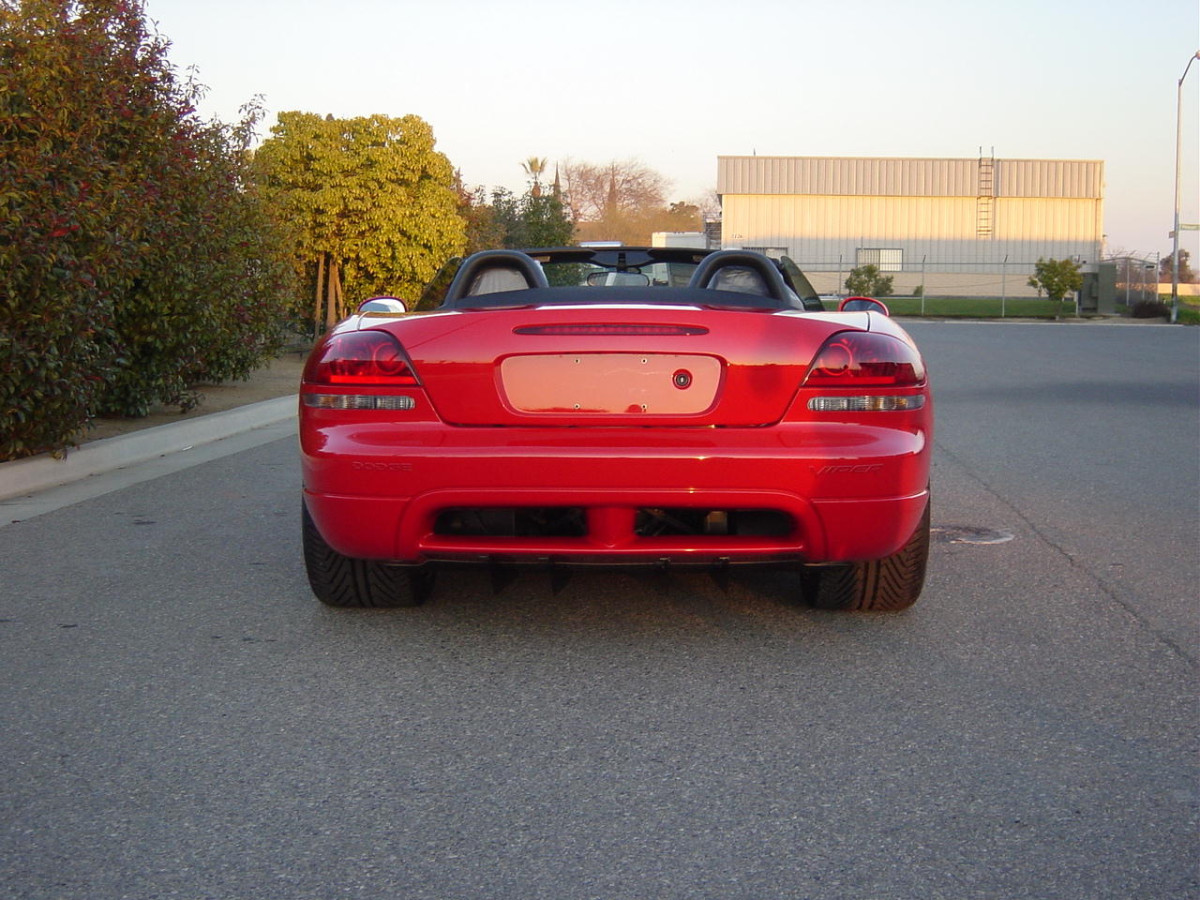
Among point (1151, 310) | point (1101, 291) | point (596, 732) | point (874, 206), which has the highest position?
point (874, 206)

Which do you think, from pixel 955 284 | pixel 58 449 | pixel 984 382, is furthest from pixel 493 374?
pixel 955 284

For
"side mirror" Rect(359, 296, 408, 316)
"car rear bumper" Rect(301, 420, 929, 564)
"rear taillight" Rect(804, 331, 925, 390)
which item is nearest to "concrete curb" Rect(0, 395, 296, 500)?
"side mirror" Rect(359, 296, 408, 316)

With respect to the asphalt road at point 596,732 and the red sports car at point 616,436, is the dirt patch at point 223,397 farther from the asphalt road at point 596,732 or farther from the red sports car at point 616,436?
the red sports car at point 616,436

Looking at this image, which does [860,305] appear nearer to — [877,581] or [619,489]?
[877,581]

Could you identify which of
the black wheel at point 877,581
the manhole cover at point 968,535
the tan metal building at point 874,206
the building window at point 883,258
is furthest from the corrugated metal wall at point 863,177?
the black wheel at point 877,581

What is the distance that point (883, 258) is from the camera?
6812 cm

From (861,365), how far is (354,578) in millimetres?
1904

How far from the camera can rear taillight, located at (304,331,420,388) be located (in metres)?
4.20

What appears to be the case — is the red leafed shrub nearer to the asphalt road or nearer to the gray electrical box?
the asphalt road

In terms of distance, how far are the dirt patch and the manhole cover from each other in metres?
5.59

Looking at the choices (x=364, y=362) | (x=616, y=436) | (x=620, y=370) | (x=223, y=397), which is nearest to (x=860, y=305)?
(x=620, y=370)

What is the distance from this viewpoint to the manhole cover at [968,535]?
252 inches

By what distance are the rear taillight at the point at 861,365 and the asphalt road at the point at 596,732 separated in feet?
2.92

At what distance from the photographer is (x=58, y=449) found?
27.6ft
